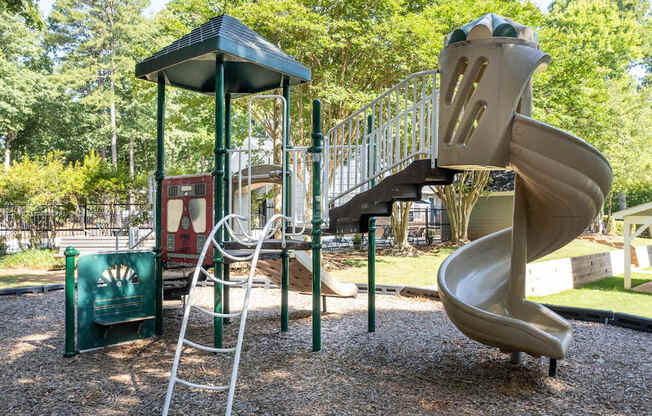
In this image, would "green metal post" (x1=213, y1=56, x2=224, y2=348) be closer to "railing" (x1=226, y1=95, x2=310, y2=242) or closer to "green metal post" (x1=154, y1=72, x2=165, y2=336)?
"railing" (x1=226, y1=95, x2=310, y2=242)

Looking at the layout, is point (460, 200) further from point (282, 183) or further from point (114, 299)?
point (114, 299)

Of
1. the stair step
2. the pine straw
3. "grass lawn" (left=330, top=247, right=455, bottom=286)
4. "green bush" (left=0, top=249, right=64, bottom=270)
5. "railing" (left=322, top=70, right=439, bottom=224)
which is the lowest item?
"grass lawn" (left=330, top=247, right=455, bottom=286)

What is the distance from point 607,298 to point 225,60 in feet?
27.4

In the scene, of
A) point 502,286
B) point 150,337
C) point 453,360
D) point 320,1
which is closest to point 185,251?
point 150,337

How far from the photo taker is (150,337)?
5.99 meters

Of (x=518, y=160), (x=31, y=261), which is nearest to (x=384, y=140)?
(x=518, y=160)

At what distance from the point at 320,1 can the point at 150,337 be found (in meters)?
9.73

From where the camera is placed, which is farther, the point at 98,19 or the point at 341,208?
the point at 98,19

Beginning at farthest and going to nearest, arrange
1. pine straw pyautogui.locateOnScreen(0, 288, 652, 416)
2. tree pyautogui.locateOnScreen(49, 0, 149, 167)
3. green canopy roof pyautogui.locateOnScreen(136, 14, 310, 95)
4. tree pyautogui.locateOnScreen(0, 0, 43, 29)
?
tree pyautogui.locateOnScreen(49, 0, 149, 167) → tree pyautogui.locateOnScreen(0, 0, 43, 29) → green canopy roof pyautogui.locateOnScreen(136, 14, 310, 95) → pine straw pyautogui.locateOnScreen(0, 288, 652, 416)

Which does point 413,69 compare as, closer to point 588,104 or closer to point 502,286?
point 588,104

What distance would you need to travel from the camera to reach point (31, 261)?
13508 millimetres

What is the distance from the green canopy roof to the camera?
16.7 ft

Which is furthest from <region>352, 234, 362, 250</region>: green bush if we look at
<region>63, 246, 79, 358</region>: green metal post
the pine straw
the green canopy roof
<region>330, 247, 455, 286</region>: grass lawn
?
<region>63, 246, 79, 358</region>: green metal post

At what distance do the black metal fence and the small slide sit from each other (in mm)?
10668
